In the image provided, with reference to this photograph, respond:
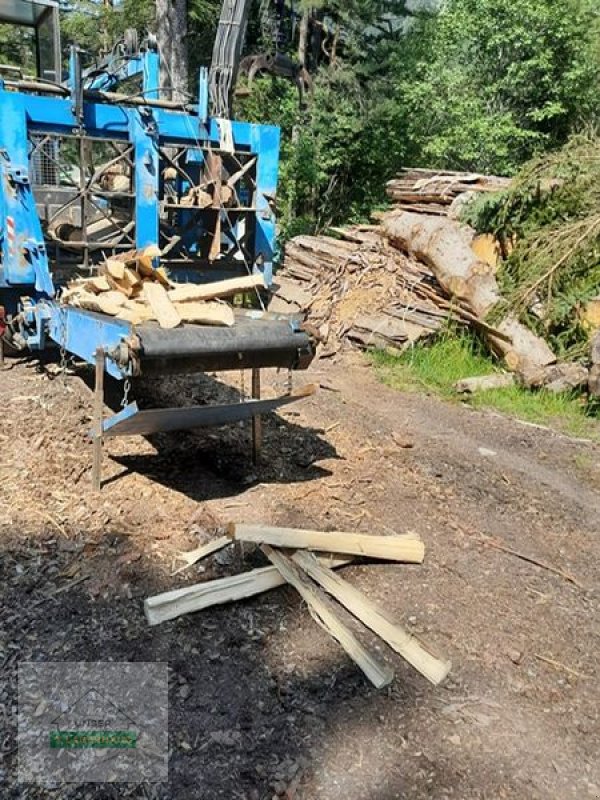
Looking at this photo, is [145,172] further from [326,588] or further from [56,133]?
[326,588]

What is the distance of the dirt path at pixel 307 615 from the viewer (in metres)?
2.34

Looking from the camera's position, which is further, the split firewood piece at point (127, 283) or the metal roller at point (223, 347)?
the split firewood piece at point (127, 283)

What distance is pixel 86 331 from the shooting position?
13.6ft

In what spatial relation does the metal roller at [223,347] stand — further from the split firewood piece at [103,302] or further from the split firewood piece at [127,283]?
the split firewood piece at [127,283]

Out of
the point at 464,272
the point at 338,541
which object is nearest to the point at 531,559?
the point at 338,541

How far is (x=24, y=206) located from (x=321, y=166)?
1175cm

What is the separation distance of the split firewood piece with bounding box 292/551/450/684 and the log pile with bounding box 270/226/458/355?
15.7 feet

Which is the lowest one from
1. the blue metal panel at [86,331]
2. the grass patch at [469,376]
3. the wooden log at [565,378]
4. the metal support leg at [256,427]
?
the grass patch at [469,376]

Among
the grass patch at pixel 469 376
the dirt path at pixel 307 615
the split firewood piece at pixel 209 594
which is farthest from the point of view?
the grass patch at pixel 469 376

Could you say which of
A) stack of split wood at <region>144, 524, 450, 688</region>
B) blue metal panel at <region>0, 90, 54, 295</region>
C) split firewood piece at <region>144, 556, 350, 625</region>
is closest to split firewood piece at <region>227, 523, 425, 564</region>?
stack of split wood at <region>144, 524, 450, 688</region>

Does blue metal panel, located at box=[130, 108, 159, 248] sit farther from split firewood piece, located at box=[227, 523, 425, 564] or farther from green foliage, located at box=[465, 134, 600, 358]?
green foliage, located at box=[465, 134, 600, 358]

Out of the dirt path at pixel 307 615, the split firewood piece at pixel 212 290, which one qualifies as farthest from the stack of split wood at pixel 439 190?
the split firewood piece at pixel 212 290

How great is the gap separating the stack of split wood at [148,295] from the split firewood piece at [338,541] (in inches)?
47.4

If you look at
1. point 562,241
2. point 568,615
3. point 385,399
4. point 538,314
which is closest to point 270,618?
point 568,615
